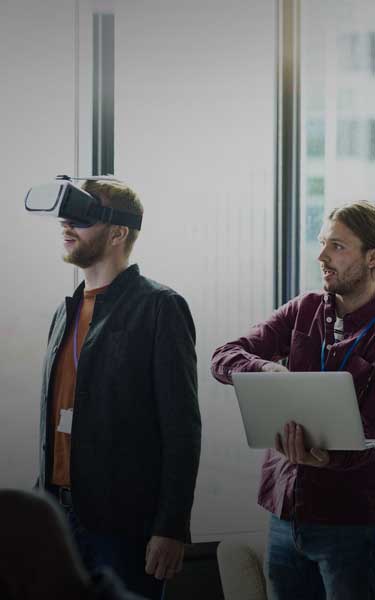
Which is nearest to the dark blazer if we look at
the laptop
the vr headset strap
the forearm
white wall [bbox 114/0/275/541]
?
the forearm

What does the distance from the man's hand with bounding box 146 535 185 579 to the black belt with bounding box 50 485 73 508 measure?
0.81 ft

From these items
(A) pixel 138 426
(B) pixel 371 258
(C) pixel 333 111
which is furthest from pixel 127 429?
(C) pixel 333 111

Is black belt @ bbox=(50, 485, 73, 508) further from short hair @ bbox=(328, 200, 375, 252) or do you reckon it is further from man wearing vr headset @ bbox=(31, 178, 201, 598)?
short hair @ bbox=(328, 200, 375, 252)

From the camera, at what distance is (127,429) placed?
2.50m

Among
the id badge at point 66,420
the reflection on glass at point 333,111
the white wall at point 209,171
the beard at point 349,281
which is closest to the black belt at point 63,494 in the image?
the id badge at point 66,420

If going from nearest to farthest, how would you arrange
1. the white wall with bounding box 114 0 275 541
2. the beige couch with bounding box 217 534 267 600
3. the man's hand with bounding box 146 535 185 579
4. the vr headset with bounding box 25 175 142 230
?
the man's hand with bounding box 146 535 185 579 < the vr headset with bounding box 25 175 142 230 < the beige couch with bounding box 217 534 267 600 < the white wall with bounding box 114 0 275 541

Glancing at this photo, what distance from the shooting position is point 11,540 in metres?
1.05

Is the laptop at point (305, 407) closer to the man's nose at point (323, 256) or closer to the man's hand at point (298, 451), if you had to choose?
the man's hand at point (298, 451)

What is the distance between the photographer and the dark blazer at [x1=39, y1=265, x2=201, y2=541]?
2463mm

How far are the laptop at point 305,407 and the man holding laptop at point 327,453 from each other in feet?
0.11

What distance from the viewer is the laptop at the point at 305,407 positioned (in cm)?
230

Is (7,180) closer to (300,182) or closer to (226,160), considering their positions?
(226,160)

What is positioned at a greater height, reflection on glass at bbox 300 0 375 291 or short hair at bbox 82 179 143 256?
reflection on glass at bbox 300 0 375 291

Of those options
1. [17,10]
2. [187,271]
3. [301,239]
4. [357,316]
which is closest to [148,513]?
[357,316]
